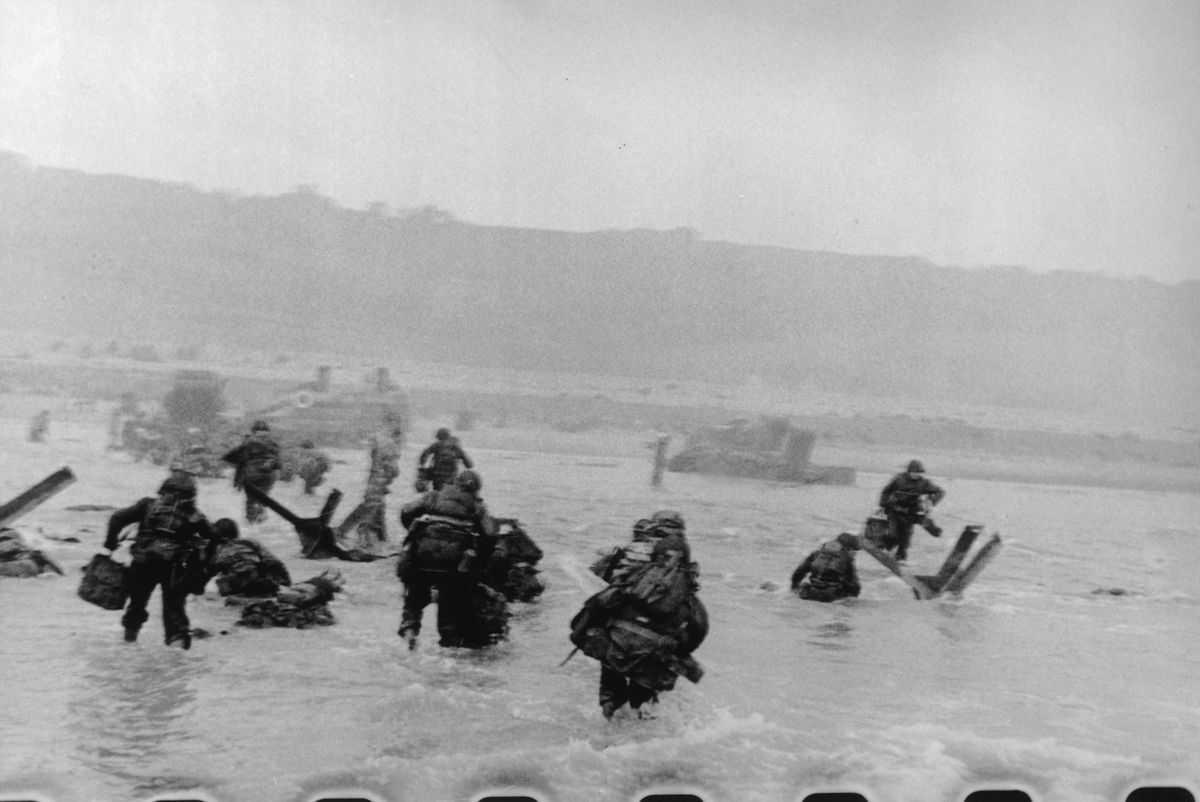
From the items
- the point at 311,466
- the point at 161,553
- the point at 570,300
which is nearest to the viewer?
the point at 161,553

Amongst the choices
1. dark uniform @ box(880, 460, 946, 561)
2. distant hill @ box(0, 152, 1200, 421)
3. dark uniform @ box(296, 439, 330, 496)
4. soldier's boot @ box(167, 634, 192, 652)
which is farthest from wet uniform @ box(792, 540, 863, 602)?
soldier's boot @ box(167, 634, 192, 652)

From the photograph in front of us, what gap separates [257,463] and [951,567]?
418 centimetres

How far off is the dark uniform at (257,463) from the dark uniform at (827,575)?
3.08 metres

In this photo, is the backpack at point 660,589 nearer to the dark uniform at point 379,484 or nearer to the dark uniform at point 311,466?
the dark uniform at point 379,484

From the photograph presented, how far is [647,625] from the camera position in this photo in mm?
5879

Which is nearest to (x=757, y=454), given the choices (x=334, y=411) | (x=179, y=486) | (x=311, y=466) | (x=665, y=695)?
(x=665, y=695)

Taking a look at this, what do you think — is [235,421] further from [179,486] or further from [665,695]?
[665,695]

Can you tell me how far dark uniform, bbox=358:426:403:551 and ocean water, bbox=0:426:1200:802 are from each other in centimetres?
8

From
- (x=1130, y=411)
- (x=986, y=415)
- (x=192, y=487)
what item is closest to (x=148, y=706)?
(x=192, y=487)

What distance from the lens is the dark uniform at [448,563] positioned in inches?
247

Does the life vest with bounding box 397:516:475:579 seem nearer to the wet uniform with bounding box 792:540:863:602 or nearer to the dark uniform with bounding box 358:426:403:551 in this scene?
the dark uniform with bounding box 358:426:403:551

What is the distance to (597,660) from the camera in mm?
6152

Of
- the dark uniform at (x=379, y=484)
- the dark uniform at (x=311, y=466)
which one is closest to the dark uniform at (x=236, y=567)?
the dark uniform at (x=311, y=466)

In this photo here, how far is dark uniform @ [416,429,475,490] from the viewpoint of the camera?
6875 mm
